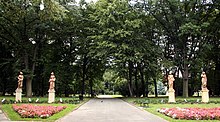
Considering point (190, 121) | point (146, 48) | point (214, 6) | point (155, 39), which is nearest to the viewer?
point (190, 121)

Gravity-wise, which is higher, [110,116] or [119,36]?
[119,36]

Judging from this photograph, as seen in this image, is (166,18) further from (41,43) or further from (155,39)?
(41,43)

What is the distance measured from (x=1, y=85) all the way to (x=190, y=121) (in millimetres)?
46536

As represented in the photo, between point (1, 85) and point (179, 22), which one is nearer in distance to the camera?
point (179, 22)

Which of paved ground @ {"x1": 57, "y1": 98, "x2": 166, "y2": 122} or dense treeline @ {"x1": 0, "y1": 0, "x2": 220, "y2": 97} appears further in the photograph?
dense treeline @ {"x1": 0, "y1": 0, "x2": 220, "y2": 97}

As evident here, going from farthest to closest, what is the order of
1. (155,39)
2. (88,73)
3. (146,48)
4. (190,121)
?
(88,73) < (155,39) < (146,48) < (190,121)

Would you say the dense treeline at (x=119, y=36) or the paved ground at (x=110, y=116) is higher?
the dense treeline at (x=119, y=36)

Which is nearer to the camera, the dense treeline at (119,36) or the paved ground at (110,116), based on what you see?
the paved ground at (110,116)

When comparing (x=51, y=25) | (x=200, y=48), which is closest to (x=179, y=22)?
(x=200, y=48)

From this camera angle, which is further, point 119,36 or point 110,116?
point 119,36

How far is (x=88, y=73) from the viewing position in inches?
2031

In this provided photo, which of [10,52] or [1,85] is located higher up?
[10,52]

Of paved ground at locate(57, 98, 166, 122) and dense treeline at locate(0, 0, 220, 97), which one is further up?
dense treeline at locate(0, 0, 220, 97)

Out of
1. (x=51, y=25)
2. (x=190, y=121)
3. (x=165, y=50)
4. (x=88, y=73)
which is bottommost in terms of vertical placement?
(x=190, y=121)
